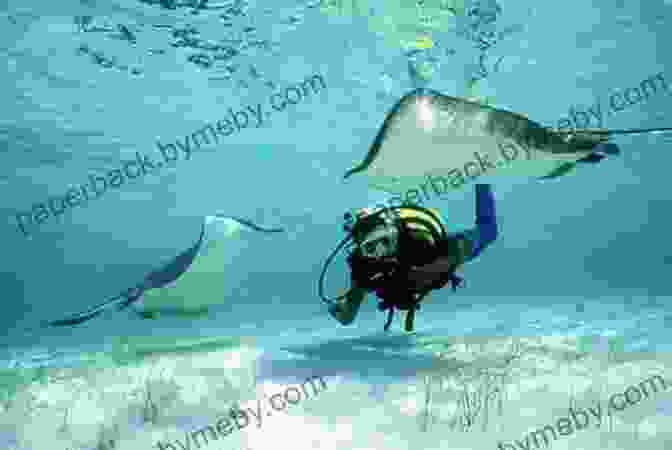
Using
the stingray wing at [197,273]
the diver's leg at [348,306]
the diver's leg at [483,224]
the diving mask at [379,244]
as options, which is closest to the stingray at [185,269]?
the stingray wing at [197,273]

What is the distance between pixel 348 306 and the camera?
3916 millimetres

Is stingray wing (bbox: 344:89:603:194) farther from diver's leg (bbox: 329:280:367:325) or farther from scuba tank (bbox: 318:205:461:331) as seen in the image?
diver's leg (bbox: 329:280:367:325)

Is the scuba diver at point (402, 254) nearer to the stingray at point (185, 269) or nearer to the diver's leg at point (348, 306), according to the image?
the diver's leg at point (348, 306)

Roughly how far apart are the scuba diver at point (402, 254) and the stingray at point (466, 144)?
1.69 meters

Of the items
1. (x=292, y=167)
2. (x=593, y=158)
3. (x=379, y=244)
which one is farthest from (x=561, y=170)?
(x=292, y=167)

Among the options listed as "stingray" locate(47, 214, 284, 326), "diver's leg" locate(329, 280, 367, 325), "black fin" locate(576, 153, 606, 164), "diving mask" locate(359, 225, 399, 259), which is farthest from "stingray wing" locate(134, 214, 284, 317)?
"black fin" locate(576, 153, 606, 164)

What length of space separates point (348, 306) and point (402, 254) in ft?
2.32

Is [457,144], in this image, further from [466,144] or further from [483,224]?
[483,224]

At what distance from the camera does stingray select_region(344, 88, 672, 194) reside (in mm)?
4859

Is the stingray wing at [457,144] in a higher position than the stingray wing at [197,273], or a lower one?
higher

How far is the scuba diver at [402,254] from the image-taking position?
11.2ft

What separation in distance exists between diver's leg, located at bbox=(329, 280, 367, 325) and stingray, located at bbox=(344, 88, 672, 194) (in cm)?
191

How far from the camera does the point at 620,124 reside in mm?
27344

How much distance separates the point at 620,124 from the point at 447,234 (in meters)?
28.0
